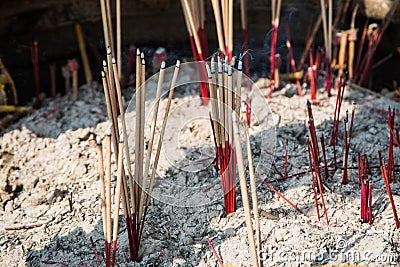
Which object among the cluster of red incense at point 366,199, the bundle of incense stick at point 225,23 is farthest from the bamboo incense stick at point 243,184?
the bundle of incense stick at point 225,23

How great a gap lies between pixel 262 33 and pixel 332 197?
1.20 meters

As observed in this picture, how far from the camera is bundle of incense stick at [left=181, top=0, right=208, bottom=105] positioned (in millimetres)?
2111

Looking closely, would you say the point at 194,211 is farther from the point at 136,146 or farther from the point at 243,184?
the point at 243,184

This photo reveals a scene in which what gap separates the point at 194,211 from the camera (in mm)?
1738

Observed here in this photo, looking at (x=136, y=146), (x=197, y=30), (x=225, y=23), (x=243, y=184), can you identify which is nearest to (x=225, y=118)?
(x=136, y=146)

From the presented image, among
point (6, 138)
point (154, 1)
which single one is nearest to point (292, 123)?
point (154, 1)

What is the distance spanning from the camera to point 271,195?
5.75 ft

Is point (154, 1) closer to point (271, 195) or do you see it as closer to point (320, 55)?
point (320, 55)

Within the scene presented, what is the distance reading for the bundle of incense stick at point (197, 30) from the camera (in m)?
2.11

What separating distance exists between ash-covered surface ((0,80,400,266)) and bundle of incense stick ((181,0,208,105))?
0.74ft

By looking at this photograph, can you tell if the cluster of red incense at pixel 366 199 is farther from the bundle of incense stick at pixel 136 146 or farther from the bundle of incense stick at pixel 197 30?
the bundle of incense stick at pixel 197 30

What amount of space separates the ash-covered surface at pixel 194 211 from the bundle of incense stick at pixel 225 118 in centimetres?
10

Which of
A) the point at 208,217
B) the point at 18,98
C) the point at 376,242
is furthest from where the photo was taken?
the point at 18,98

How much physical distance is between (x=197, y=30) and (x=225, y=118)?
2.29ft
